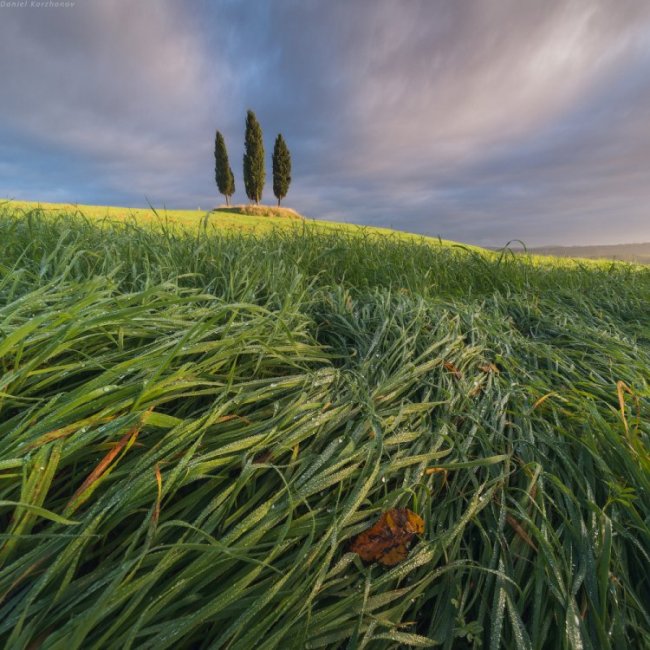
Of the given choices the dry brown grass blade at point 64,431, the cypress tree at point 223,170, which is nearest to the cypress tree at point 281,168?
the cypress tree at point 223,170

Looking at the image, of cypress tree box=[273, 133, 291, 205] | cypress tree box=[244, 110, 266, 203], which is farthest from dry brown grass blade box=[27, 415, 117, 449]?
cypress tree box=[273, 133, 291, 205]

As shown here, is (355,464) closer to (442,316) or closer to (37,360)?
(37,360)

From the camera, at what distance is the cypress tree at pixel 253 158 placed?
29984 millimetres

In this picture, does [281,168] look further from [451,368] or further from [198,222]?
[451,368]

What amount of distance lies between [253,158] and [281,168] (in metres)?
2.43

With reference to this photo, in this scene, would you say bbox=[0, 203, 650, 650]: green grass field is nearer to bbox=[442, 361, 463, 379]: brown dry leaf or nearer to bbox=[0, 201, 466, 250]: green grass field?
bbox=[442, 361, 463, 379]: brown dry leaf

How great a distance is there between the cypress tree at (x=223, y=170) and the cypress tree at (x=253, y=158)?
133cm

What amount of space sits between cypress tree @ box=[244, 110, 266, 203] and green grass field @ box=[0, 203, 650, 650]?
31364 millimetres

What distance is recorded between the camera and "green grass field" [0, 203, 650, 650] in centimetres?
73

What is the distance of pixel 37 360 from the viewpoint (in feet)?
3.40

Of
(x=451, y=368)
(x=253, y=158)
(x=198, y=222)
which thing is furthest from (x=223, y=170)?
(x=451, y=368)

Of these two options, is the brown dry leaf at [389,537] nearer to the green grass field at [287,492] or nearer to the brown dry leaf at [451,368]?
the green grass field at [287,492]

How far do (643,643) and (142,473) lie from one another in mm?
1131

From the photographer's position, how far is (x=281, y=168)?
103 ft
